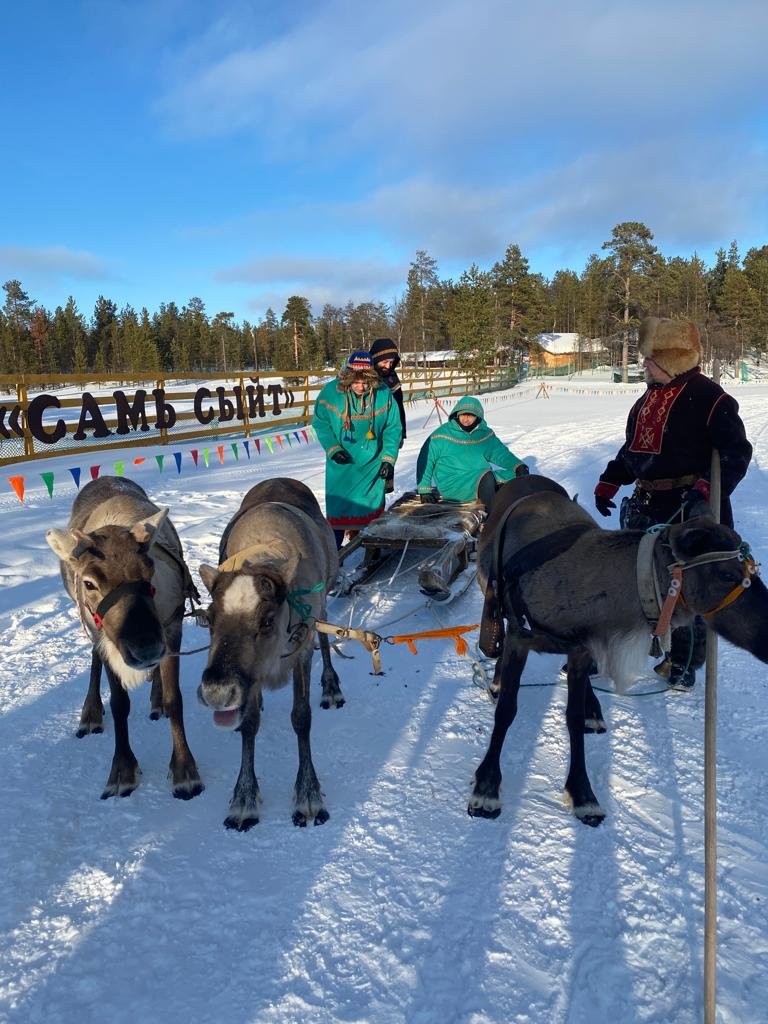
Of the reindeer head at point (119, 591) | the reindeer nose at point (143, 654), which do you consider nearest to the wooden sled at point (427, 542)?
the reindeer head at point (119, 591)

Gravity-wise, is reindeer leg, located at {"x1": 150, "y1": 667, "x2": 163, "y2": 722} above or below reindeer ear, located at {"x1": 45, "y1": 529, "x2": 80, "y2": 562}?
below

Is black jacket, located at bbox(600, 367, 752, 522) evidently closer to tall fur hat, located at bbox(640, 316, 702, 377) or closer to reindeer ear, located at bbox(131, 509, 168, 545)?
tall fur hat, located at bbox(640, 316, 702, 377)

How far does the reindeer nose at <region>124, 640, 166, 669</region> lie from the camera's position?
8.67 ft

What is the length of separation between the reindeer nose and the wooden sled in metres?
2.82

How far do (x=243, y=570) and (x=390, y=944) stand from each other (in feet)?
4.86

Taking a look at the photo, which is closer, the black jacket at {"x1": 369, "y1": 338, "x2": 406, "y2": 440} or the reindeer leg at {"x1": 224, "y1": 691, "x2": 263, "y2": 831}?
the reindeer leg at {"x1": 224, "y1": 691, "x2": 263, "y2": 831}

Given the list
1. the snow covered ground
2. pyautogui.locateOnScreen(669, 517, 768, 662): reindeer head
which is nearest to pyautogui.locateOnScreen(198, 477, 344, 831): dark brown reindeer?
the snow covered ground

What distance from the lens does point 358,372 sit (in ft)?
19.5

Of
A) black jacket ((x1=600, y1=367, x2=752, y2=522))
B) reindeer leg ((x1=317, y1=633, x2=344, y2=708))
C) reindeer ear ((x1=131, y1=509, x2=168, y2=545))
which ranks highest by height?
black jacket ((x1=600, y1=367, x2=752, y2=522))

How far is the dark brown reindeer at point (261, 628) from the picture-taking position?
2459 millimetres

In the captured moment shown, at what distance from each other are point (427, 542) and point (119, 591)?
3318mm

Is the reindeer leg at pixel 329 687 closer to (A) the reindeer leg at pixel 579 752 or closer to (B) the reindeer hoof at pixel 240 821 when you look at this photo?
(B) the reindeer hoof at pixel 240 821

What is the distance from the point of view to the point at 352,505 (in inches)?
251

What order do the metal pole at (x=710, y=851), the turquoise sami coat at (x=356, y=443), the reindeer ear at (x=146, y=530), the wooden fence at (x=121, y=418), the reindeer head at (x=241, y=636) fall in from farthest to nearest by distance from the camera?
the wooden fence at (x=121, y=418)
the turquoise sami coat at (x=356, y=443)
the reindeer ear at (x=146, y=530)
the reindeer head at (x=241, y=636)
the metal pole at (x=710, y=851)
